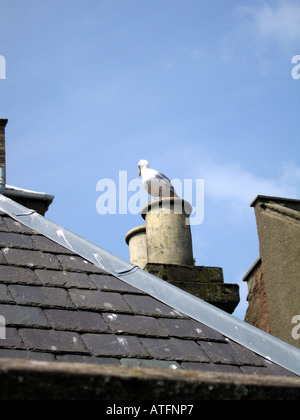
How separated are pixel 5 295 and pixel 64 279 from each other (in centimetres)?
40

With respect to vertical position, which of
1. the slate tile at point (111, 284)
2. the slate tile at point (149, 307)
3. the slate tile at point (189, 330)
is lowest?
the slate tile at point (189, 330)

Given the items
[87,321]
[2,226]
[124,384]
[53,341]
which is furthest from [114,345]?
[124,384]

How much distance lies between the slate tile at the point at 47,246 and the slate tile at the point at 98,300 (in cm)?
38

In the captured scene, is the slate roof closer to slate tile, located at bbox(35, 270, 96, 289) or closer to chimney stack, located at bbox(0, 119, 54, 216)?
slate tile, located at bbox(35, 270, 96, 289)

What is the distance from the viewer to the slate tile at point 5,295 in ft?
10.6

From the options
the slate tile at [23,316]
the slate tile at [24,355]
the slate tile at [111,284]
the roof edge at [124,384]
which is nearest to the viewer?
the roof edge at [124,384]

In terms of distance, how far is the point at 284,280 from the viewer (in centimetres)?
915

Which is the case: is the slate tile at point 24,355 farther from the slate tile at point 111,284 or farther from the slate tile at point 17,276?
the slate tile at point 111,284

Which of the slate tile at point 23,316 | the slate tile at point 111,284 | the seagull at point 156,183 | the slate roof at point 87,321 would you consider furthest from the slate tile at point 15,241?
the seagull at point 156,183

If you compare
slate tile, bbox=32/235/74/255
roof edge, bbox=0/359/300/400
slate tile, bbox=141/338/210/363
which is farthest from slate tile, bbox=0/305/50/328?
roof edge, bbox=0/359/300/400

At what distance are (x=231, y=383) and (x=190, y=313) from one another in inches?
76.7
